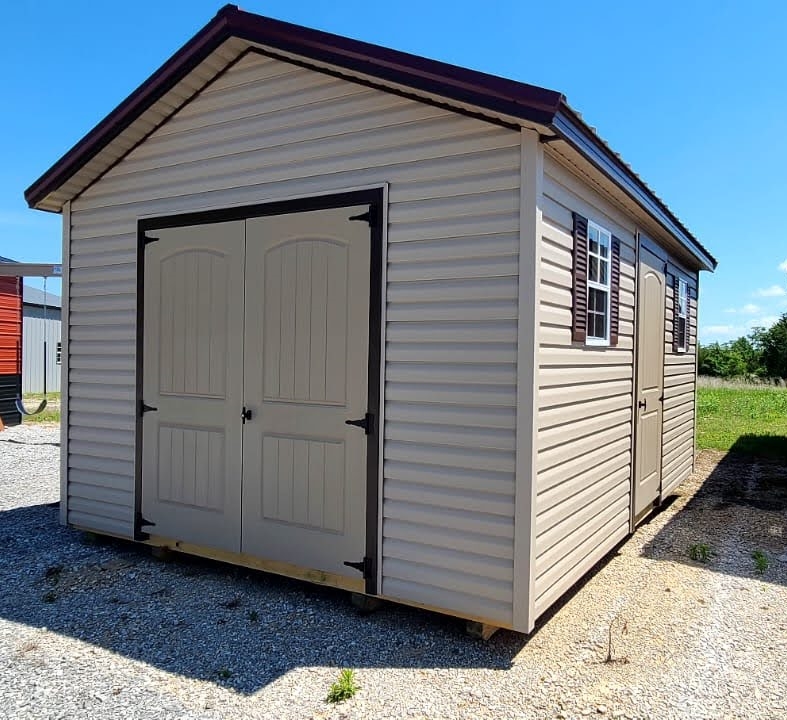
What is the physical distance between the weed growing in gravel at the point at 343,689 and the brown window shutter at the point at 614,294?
2894mm

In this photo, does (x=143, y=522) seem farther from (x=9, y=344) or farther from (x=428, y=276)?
(x=9, y=344)

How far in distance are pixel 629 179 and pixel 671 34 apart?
3178 mm

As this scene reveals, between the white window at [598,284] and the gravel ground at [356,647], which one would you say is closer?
the gravel ground at [356,647]

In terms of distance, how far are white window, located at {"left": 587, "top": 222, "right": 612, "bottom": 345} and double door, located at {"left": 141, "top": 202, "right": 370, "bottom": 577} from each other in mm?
1523

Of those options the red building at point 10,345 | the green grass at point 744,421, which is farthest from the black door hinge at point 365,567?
the red building at point 10,345

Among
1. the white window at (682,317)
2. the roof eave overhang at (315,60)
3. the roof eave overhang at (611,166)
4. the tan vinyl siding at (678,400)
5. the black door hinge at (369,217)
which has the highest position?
the roof eave overhang at (315,60)

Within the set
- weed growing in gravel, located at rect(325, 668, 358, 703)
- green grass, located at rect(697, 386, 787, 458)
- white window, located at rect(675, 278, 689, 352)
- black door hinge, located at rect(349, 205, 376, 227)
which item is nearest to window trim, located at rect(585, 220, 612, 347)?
black door hinge, located at rect(349, 205, 376, 227)

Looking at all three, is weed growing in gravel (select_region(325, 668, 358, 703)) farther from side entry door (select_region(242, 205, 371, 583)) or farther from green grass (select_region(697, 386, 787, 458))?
green grass (select_region(697, 386, 787, 458))

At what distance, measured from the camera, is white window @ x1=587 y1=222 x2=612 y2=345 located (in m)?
4.28

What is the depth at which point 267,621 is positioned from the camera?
364 centimetres

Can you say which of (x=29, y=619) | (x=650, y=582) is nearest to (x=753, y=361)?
(x=650, y=582)

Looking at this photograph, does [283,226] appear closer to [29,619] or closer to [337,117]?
[337,117]

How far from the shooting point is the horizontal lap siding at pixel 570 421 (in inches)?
138

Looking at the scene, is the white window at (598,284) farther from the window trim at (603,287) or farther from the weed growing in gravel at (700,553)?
the weed growing in gravel at (700,553)
